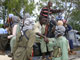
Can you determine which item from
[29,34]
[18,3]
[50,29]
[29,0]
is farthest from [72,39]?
[29,0]

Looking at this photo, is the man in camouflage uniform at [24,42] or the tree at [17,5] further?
the tree at [17,5]

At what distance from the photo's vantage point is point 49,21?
5535 mm

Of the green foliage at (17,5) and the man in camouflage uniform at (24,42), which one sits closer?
the man in camouflage uniform at (24,42)

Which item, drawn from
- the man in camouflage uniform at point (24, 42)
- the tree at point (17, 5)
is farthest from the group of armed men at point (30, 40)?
the tree at point (17, 5)

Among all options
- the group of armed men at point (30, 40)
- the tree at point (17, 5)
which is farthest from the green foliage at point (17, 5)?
the group of armed men at point (30, 40)

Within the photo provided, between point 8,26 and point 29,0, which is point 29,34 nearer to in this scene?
point 8,26

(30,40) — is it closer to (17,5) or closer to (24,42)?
(24,42)

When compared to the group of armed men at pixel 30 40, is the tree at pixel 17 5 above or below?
above

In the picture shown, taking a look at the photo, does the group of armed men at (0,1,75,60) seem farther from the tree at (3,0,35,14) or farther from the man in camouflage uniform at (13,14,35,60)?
the tree at (3,0,35,14)

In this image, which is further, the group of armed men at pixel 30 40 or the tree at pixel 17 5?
the tree at pixel 17 5

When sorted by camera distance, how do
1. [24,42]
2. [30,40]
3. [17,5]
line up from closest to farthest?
[30,40], [24,42], [17,5]

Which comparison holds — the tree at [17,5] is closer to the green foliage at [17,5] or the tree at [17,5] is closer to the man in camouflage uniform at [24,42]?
the green foliage at [17,5]

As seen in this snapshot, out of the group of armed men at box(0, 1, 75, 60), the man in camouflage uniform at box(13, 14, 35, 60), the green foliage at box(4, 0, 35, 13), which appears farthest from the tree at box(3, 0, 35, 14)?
the man in camouflage uniform at box(13, 14, 35, 60)

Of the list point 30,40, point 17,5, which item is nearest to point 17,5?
point 17,5
